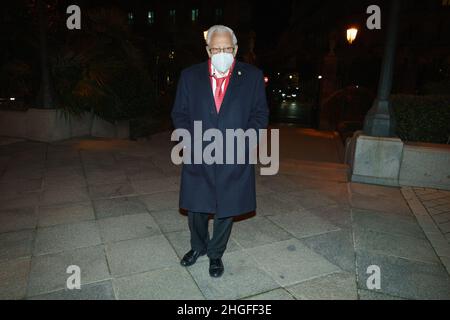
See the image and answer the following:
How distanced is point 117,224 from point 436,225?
3933 millimetres

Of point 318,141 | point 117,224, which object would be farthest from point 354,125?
point 117,224

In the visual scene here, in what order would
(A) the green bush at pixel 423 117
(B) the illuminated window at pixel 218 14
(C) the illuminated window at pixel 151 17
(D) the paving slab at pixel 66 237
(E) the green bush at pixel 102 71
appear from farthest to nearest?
(C) the illuminated window at pixel 151 17
(B) the illuminated window at pixel 218 14
(E) the green bush at pixel 102 71
(A) the green bush at pixel 423 117
(D) the paving slab at pixel 66 237

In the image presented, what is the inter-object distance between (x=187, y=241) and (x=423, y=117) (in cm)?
499

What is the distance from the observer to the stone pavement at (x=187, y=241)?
9.30 ft

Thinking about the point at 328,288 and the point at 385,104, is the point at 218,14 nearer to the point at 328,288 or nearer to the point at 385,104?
the point at 385,104

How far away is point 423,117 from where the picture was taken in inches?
240

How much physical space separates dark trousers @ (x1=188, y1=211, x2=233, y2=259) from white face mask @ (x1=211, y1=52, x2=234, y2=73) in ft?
4.21

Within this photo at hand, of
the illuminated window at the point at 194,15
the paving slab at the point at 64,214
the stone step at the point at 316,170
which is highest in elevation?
the illuminated window at the point at 194,15

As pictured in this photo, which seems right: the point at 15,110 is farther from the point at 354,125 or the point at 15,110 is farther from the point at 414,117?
the point at 354,125

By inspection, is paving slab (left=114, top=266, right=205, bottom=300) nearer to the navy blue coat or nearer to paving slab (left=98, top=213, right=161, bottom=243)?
the navy blue coat

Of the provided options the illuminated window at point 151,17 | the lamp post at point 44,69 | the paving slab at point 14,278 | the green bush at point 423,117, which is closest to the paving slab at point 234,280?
the paving slab at point 14,278

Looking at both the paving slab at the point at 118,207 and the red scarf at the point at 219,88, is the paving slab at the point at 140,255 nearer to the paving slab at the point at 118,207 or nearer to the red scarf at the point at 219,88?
the paving slab at the point at 118,207

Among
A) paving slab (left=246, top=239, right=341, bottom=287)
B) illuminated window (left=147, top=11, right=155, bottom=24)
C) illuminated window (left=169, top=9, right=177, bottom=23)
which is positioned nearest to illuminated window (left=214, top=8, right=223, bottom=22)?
illuminated window (left=169, top=9, right=177, bottom=23)

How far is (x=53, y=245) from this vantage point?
11.4ft
